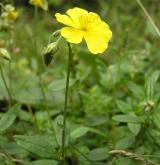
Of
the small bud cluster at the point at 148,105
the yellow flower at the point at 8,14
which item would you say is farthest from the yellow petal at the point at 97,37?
the yellow flower at the point at 8,14

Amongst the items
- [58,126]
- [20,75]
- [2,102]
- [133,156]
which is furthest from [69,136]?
[20,75]

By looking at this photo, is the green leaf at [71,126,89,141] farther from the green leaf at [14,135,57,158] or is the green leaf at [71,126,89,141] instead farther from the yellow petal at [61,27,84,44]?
the yellow petal at [61,27,84,44]

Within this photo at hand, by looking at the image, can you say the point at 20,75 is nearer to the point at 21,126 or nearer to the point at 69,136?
the point at 21,126

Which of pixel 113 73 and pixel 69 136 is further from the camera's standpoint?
pixel 113 73

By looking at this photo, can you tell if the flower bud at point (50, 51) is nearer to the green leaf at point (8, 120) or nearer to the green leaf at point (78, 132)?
the green leaf at point (8, 120)

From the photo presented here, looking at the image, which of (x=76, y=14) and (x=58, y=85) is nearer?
(x=76, y=14)

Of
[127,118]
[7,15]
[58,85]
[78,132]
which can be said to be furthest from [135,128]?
[7,15]

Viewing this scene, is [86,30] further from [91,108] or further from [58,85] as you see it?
[91,108]
